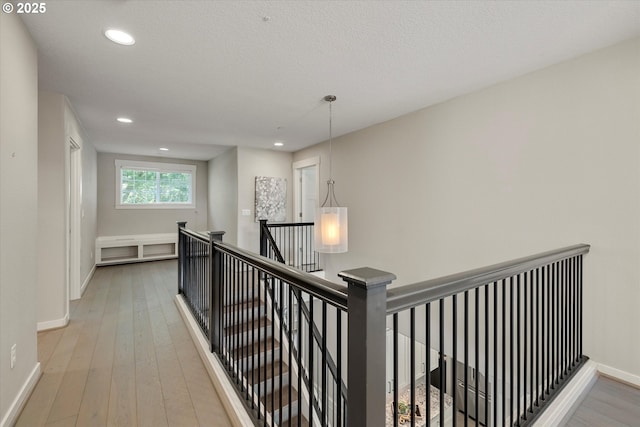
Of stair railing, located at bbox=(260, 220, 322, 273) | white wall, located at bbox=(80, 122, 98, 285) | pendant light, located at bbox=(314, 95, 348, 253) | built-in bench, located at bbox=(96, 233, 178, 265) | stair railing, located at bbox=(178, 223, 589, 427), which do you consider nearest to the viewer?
stair railing, located at bbox=(178, 223, 589, 427)

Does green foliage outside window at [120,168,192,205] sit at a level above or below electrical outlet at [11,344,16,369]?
above

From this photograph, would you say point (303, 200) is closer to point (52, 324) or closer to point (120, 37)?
point (52, 324)

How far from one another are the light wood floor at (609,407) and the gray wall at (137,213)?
744cm

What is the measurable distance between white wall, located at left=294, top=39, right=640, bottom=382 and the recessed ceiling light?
2932 mm

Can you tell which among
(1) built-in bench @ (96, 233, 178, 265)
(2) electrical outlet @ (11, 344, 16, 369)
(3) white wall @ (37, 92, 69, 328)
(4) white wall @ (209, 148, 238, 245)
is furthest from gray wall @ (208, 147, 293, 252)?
(2) electrical outlet @ (11, 344, 16, 369)

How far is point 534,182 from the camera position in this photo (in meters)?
2.57

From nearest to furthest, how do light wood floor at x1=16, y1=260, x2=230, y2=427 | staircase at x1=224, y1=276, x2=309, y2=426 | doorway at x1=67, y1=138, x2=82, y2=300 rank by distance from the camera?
staircase at x1=224, y1=276, x2=309, y2=426
light wood floor at x1=16, y1=260, x2=230, y2=427
doorway at x1=67, y1=138, x2=82, y2=300

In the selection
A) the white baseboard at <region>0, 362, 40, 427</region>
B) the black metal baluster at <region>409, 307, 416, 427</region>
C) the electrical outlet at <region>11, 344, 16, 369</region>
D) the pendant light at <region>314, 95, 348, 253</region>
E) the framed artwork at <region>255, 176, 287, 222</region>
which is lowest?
the white baseboard at <region>0, 362, 40, 427</region>

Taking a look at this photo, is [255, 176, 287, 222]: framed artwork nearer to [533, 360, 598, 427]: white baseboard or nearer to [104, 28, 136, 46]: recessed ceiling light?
[104, 28, 136, 46]: recessed ceiling light

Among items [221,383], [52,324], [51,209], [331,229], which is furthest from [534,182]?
[52,324]

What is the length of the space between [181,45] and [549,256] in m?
2.90

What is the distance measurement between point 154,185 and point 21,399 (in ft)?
19.2

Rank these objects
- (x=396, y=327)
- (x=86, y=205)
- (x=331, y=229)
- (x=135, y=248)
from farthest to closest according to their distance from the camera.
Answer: (x=135, y=248), (x=86, y=205), (x=331, y=229), (x=396, y=327)

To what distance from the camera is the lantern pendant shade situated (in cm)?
338
